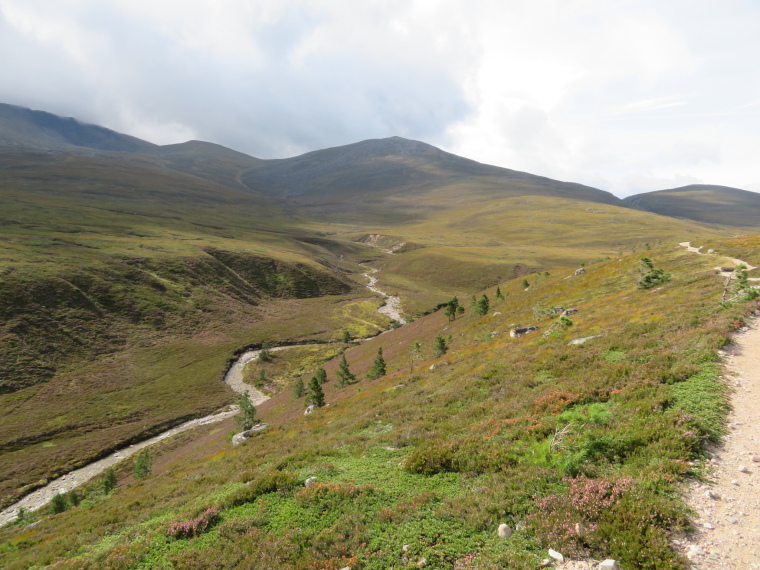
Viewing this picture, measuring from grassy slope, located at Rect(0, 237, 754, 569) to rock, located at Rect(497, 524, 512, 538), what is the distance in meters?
0.22

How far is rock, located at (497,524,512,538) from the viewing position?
8273mm

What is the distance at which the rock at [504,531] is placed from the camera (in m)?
8.27

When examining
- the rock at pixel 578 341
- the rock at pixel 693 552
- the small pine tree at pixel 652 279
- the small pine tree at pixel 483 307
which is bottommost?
the small pine tree at pixel 483 307

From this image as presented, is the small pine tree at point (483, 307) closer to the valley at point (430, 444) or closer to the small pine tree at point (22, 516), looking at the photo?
the valley at point (430, 444)

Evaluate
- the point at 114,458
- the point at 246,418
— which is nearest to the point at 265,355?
the point at 114,458

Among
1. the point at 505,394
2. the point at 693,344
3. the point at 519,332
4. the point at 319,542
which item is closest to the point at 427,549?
the point at 319,542

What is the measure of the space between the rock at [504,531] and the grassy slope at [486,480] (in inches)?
8.6

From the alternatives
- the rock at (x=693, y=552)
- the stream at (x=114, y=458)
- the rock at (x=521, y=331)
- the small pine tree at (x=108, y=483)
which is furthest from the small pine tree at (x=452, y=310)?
the rock at (x=693, y=552)

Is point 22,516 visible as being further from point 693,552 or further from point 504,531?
point 693,552

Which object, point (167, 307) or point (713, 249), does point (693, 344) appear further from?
point (167, 307)

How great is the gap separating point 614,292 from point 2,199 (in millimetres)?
271283

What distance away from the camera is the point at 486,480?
35.2ft

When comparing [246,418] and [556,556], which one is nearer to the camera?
[556,556]

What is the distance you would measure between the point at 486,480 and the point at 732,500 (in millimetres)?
5941
